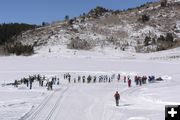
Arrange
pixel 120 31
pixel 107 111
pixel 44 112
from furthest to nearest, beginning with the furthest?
pixel 120 31 < pixel 107 111 < pixel 44 112

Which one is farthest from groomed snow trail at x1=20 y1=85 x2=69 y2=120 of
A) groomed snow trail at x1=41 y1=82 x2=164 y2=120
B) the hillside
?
the hillside

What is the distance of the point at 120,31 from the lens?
15662 cm

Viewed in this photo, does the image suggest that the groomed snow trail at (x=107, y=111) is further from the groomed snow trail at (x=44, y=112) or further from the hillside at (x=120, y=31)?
the hillside at (x=120, y=31)

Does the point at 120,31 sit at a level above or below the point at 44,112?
above

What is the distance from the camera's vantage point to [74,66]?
278 ft

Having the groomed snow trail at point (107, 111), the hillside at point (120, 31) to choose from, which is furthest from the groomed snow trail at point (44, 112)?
the hillside at point (120, 31)

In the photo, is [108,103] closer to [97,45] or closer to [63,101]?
[63,101]

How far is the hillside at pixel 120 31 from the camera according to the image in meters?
140

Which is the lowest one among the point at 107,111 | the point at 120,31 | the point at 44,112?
the point at 107,111

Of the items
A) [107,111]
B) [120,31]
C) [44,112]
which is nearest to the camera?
[44,112]

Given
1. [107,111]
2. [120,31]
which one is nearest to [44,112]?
[107,111]

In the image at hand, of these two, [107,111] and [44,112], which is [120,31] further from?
[44,112]

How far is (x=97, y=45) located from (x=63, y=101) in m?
109

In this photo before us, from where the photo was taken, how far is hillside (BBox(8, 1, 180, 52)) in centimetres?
13950
